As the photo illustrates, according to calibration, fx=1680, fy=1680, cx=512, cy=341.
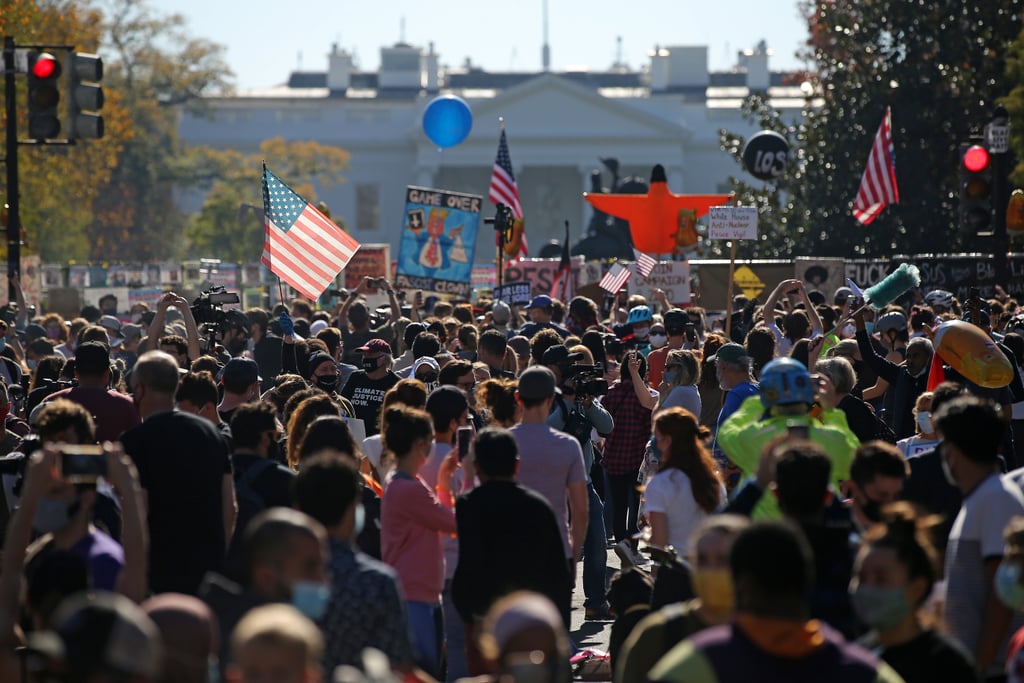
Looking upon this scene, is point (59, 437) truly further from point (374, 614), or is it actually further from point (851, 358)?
point (851, 358)

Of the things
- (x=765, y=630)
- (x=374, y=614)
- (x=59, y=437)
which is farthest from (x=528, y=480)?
(x=765, y=630)

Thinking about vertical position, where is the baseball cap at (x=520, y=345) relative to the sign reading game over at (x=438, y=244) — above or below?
below

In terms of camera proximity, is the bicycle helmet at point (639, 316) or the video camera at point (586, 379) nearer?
the video camera at point (586, 379)

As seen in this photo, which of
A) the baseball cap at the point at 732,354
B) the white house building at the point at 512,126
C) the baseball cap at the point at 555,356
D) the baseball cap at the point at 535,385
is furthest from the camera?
the white house building at the point at 512,126

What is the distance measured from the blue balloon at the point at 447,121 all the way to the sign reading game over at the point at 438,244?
6498 millimetres

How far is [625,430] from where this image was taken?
10.1 metres

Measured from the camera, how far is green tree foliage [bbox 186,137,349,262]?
67.7 metres

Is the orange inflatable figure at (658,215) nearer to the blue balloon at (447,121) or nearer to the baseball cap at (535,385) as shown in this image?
the blue balloon at (447,121)

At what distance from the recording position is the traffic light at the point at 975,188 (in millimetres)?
14648

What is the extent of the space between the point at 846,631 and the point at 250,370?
13.4 feet

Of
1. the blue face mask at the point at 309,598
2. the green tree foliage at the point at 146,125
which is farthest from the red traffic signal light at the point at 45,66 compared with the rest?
the green tree foliage at the point at 146,125

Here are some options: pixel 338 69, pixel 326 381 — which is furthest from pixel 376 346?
pixel 338 69

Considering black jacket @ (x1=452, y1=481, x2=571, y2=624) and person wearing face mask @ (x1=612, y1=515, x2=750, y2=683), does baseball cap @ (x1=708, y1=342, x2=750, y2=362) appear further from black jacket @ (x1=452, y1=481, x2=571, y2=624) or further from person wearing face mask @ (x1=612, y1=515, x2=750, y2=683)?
person wearing face mask @ (x1=612, y1=515, x2=750, y2=683)

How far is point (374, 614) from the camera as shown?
14.4 feet
